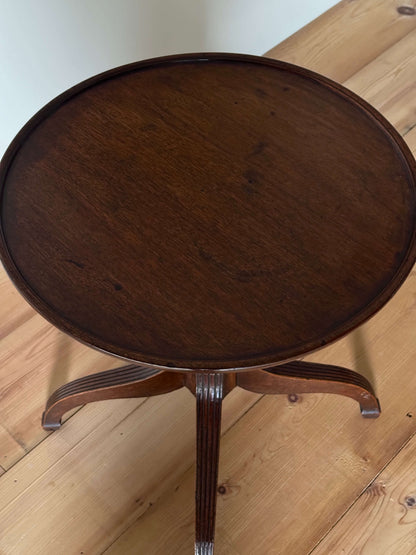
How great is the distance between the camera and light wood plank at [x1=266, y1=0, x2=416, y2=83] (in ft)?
7.06

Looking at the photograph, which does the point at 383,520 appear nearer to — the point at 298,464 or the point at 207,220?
the point at 298,464

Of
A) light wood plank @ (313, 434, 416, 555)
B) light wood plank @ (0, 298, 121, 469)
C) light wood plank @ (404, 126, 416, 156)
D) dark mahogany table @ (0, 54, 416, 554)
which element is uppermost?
dark mahogany table @ (0, 54, 416, 554)

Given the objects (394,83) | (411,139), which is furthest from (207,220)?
(394,83)

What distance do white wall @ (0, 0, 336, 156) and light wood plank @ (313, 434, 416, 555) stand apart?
1.13m

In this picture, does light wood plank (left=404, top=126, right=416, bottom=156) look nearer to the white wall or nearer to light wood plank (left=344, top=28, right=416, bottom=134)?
light wood plank (left=344, top=28, right=416, bottom=134)

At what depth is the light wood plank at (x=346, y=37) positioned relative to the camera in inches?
84.7

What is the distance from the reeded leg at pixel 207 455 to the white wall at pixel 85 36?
852 millimetres

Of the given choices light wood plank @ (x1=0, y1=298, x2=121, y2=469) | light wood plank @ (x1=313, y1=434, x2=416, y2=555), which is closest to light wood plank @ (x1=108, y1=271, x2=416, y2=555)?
light wood plank @ (x1=313, y1=434, x2=416, y2=555)

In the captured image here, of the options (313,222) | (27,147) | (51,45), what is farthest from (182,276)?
(51,45)

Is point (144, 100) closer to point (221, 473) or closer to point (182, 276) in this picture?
point (182, 276)

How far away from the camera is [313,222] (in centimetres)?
107

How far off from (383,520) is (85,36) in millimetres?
1240

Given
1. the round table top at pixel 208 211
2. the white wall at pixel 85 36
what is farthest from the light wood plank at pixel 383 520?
the white wall at pixel 85 36

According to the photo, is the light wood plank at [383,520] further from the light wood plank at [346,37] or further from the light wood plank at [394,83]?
the light wood plank at [346,37]
